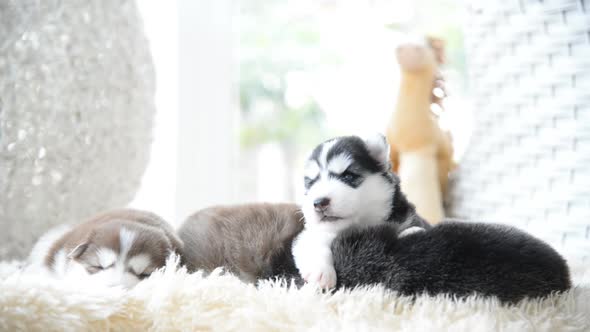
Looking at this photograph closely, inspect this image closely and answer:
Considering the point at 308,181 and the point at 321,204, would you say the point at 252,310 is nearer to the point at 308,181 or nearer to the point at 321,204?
the point at 321,204

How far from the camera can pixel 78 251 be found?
1.19m

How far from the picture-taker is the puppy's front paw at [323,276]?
919mm

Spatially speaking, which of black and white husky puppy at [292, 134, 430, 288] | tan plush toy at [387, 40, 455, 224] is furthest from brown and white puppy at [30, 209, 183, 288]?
tan plush toy at [387, 40, 455, 224]

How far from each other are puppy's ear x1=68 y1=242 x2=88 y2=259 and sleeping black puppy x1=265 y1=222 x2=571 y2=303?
0.57 m

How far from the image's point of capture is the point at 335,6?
14.1 ft

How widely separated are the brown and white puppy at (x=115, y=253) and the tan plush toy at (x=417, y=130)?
0.74 m

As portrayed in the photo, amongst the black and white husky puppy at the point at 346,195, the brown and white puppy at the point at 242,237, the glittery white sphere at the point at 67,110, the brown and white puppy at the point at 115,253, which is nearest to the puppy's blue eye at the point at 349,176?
the black and white husky puppy at the point at 346,195

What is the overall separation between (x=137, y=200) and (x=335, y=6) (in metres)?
2.51

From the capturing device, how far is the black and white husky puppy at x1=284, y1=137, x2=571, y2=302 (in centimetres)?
86

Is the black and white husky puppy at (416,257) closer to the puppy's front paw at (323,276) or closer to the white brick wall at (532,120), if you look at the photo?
the puppy's front paw at (323,276)

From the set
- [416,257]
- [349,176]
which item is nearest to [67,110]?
[349,176]

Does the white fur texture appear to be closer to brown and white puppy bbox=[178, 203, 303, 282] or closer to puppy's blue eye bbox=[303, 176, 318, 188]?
brown and white puppy bbox=[178, 203, 303, 282]

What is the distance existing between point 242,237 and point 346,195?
249 millimetres

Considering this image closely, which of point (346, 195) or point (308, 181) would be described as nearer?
point (346, 195)
